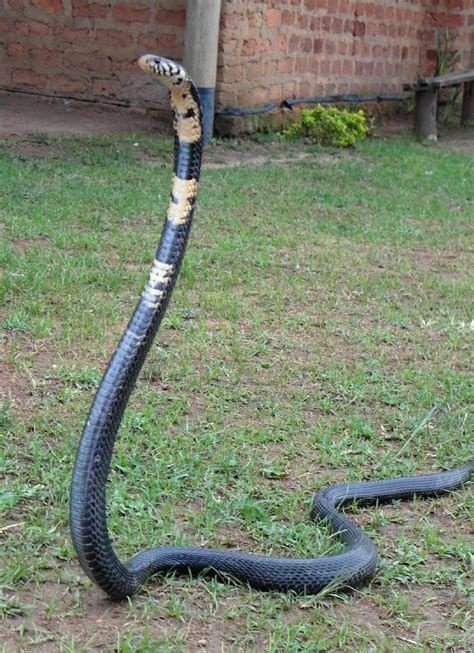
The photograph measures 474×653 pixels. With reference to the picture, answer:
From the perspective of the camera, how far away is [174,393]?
4.62 m

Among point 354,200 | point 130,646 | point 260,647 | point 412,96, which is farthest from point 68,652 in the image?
point 412,96

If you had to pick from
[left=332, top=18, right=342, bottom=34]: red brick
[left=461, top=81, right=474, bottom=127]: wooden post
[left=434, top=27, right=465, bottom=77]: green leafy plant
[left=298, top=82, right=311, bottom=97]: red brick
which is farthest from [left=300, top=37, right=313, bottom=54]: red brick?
[left=434, top=27, right=465, bottom=77]: green leafy plant

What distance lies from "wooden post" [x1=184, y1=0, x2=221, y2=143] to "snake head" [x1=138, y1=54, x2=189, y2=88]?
25.0ft

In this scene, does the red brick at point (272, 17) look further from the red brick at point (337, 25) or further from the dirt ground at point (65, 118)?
the dirt ground at point (65, 118)

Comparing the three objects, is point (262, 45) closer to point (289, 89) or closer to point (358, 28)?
point (289, 89)

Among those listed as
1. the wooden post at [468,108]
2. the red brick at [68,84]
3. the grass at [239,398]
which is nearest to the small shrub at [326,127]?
the red brick at [68,84]

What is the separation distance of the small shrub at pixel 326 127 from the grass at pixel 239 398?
8.69 feet

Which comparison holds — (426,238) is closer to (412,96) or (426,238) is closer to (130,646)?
(130,646)

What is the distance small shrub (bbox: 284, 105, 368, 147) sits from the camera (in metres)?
11.3

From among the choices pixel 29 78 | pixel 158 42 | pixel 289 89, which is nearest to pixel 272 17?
pixel 289 89

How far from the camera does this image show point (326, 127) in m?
11.4

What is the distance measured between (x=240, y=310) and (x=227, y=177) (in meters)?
3.56

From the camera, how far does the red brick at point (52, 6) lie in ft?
37.1

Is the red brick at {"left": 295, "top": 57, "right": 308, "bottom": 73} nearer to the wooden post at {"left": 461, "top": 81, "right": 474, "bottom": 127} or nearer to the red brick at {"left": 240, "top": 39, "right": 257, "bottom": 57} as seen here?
the red brick at {"left": 240, "top": 39, "right": 257, "bottom": 57}
